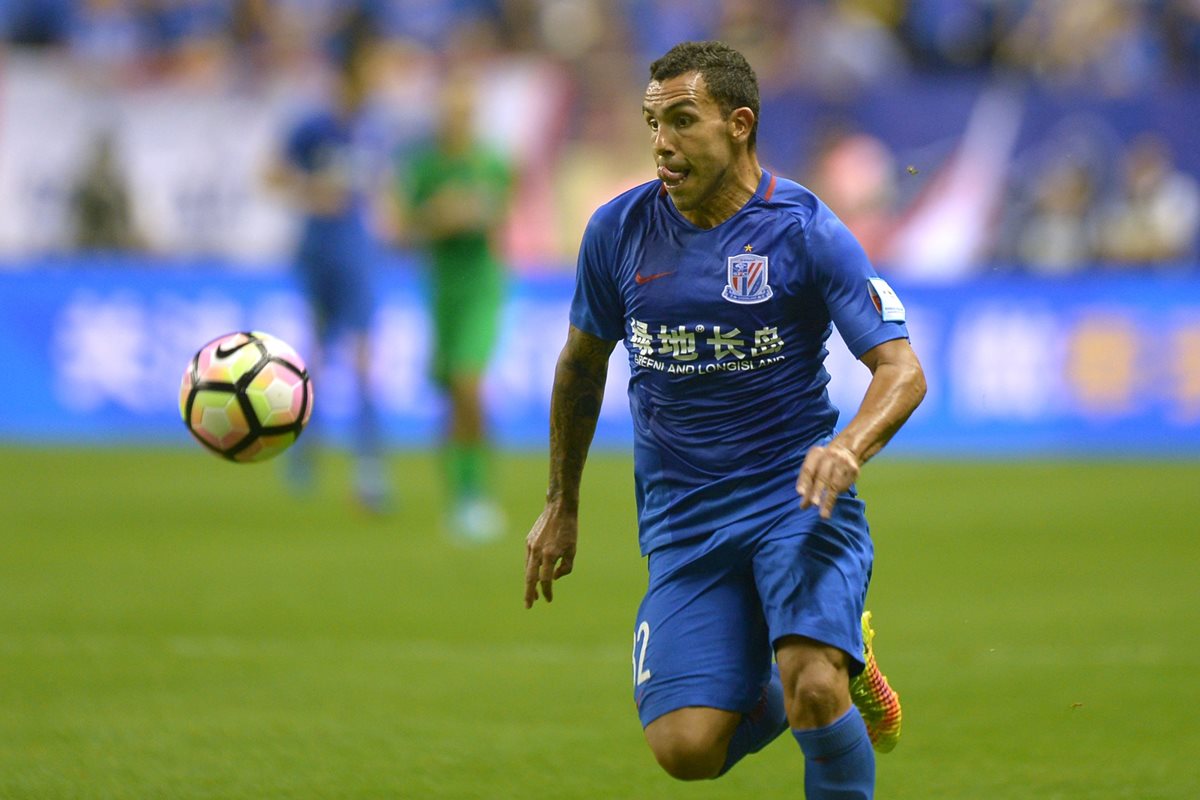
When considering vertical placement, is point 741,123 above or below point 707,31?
below

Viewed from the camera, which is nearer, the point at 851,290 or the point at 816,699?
the point at 816,699

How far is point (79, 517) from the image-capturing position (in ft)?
37.7

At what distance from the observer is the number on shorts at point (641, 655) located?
459 cm

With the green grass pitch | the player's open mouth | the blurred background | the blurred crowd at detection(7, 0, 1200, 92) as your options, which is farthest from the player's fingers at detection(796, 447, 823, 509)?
the blurred crowd at detection(7, 0, 1200, 92)

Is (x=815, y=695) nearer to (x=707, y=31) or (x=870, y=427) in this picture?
(x=870, y=427)

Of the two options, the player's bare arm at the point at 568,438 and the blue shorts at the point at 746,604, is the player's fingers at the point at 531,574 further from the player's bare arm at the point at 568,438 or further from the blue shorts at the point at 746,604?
the blue shorts at the point at 746,604

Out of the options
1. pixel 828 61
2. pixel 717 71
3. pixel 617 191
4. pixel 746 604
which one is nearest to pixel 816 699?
pixel 746 604

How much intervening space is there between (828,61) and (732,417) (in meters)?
13.1

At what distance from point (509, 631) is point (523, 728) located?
1.83 m

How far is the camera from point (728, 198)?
4.67 metres

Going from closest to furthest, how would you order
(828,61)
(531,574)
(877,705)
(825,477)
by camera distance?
(825,477), (531,574), (877,705), (828,61)

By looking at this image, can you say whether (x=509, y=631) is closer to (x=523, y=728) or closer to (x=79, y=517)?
(x=523, y=728)

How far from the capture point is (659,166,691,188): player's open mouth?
14.9 feet

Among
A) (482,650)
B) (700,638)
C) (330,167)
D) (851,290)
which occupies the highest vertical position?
(330,167)
